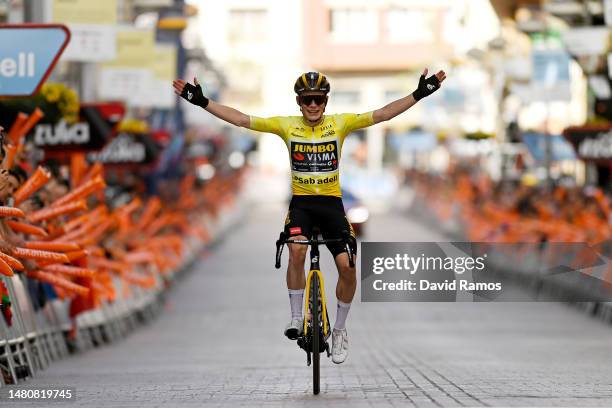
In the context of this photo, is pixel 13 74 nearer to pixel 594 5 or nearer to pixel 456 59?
pixel 594 5

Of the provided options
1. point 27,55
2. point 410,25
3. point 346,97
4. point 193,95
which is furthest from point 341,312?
point 410,25

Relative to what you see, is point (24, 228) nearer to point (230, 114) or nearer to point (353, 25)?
point (230, 114)

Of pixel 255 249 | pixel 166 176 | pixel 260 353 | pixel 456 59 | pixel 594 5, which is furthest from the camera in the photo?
pixel 456 59

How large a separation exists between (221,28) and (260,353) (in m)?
96.9

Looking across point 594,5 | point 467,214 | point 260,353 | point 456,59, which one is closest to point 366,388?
point 260,353

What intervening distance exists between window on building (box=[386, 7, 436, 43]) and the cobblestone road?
77.9m

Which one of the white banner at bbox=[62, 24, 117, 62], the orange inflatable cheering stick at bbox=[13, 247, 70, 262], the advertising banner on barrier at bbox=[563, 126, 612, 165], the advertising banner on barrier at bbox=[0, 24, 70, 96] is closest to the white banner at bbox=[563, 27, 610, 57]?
the advertising banner on barrier at bbox=[563, 126, 612, 165]

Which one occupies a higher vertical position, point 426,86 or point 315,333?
point 426,86

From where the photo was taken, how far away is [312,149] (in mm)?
13422

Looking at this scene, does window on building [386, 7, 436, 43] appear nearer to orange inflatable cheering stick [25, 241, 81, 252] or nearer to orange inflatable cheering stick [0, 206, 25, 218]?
orange inflatable cheering stick [25, 241, 81, 252]

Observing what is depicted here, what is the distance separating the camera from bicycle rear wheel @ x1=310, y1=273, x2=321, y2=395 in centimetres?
1290

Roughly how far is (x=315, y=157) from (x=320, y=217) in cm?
47

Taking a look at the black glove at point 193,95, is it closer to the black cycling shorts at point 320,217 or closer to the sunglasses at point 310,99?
the sunglasses at point 310,99

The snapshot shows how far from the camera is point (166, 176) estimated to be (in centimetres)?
4244
